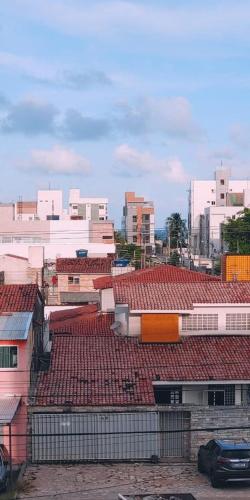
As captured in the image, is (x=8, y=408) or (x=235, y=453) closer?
(x=235, y=453)

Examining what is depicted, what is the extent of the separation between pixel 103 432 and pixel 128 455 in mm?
1028

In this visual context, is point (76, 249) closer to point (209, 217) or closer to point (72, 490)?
point (209, 217)

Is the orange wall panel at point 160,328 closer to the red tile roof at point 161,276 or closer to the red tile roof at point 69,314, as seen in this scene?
the red tile roof at point 69,314

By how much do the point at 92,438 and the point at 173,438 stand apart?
2515mm

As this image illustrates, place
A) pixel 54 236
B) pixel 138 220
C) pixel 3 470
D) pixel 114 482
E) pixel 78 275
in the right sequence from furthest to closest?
pixel 138 220
pixel 54 236
pixel 78 275
pixel 114 482
pixel 3 470

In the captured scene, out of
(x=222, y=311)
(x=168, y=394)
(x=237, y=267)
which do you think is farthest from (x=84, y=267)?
(x=168, y=394)

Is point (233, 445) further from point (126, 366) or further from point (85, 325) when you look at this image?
point (85, 325)

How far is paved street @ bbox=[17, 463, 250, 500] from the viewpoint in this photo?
25.4 meters

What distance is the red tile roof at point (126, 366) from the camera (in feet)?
97.3

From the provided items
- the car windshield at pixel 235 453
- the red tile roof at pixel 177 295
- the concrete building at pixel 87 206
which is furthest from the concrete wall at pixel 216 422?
the concrete building at pixel 87 206

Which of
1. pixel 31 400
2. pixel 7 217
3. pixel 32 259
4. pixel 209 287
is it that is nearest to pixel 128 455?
pixel 31 400

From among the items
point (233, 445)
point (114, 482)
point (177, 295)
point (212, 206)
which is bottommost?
point (114, 482)

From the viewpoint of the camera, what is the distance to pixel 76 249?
9556cm

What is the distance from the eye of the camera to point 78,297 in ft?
213
